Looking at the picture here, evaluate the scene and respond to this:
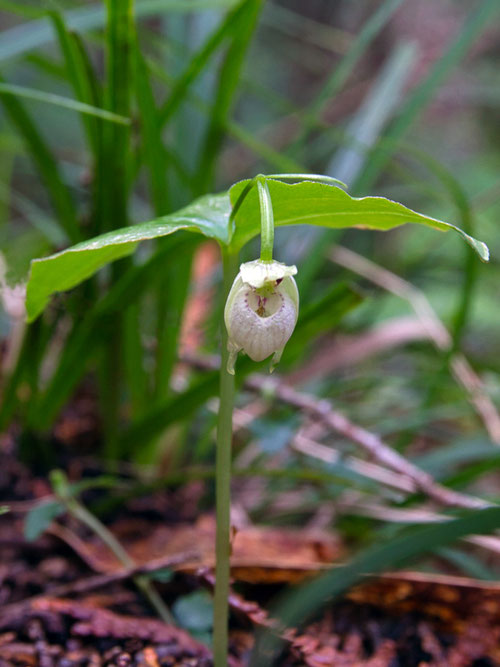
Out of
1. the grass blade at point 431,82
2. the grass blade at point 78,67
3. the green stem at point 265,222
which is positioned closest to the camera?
the green stem at point 265,222

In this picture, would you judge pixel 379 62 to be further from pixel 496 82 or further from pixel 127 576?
pixel 127 576

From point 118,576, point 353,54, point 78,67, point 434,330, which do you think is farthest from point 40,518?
point 353,54

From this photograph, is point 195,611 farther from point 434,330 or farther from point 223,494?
point 434,330

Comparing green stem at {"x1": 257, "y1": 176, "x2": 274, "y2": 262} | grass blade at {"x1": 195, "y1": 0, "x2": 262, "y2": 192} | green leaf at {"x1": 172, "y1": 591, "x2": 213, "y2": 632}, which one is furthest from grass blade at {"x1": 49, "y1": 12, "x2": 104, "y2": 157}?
green leaf at {"x1": 172, "y1": 591, "x2": 213, "y2": 632}

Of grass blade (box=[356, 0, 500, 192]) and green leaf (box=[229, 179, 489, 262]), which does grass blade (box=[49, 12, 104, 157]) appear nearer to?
green leaf (box=[229, 179, 489, 262])

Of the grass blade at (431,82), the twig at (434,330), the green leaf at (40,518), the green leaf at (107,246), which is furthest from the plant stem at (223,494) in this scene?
the grass blade at (431,82)

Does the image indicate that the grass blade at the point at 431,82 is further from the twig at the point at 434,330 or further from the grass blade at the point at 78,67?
the grass blade at the point at 78,67
